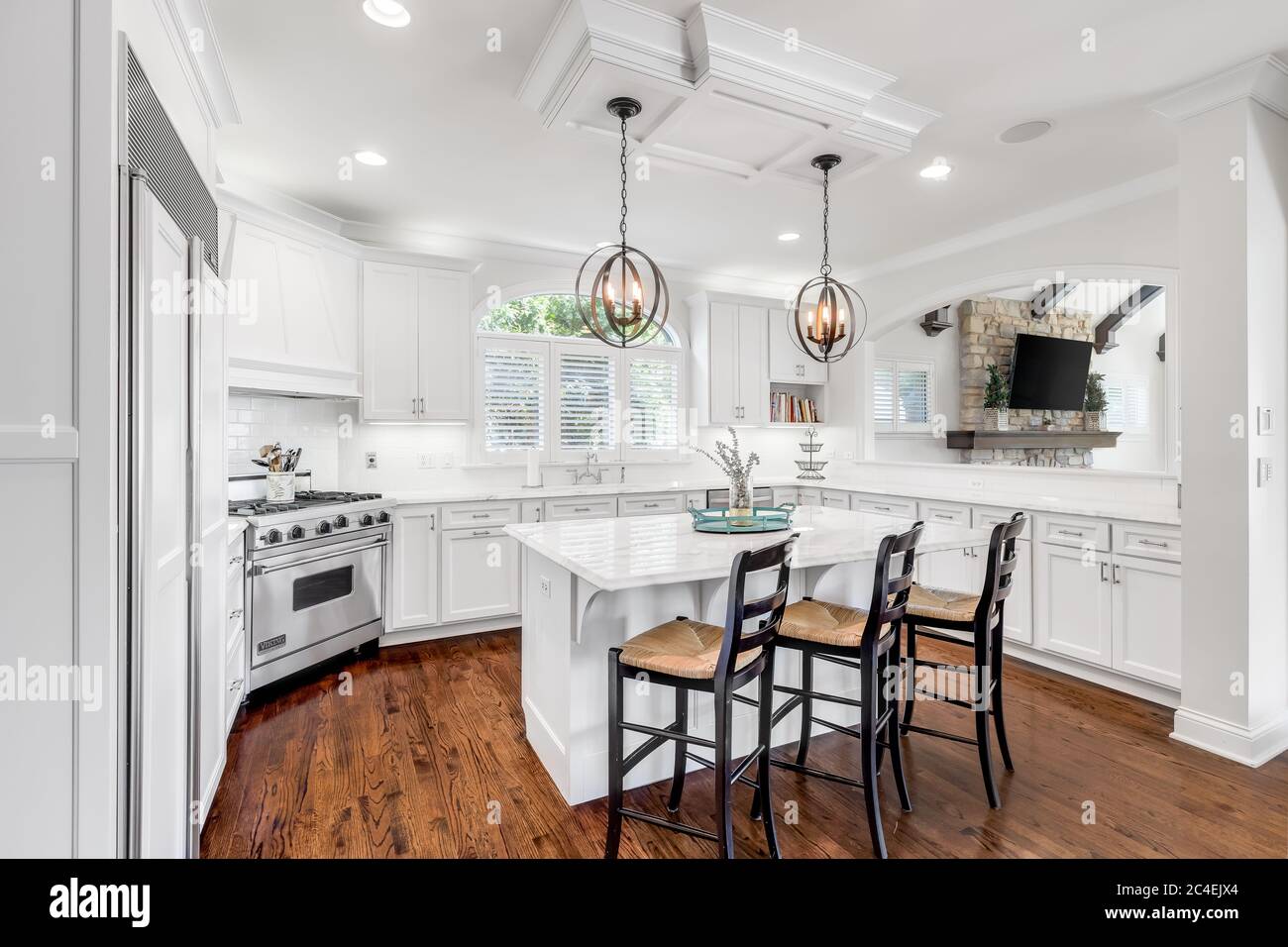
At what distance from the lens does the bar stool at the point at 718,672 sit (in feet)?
5.77

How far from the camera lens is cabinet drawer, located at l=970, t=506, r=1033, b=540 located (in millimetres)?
3733

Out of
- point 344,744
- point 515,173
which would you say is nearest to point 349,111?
point 515,173

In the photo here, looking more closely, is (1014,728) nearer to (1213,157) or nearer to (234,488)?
(1213,157)

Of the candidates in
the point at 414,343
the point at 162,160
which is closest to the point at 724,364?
the point at 414,343

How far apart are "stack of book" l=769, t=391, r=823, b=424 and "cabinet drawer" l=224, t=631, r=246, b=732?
14.3 ft

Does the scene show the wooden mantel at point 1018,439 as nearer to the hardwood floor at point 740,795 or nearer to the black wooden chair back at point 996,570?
the hardwood floor at point 740,795

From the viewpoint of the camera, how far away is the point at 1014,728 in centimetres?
289

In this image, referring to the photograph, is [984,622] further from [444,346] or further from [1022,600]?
[444,346]

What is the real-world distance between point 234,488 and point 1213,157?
16.9 ft

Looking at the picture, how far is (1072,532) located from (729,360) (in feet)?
9.61

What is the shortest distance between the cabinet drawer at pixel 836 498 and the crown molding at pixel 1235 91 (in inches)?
120

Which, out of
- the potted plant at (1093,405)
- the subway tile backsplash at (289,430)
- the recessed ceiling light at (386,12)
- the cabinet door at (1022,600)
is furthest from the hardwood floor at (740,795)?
the potted plant at (1093,405)

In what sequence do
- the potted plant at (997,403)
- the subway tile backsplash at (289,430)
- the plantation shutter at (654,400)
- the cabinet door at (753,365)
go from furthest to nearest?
the potted plant at (997,403) < the cabinet door at (753,365) < the plantation shutter at (654,400) < the subway tile backsplash at (289,430)

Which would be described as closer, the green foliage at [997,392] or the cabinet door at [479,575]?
the cabinet door at [479,575]
